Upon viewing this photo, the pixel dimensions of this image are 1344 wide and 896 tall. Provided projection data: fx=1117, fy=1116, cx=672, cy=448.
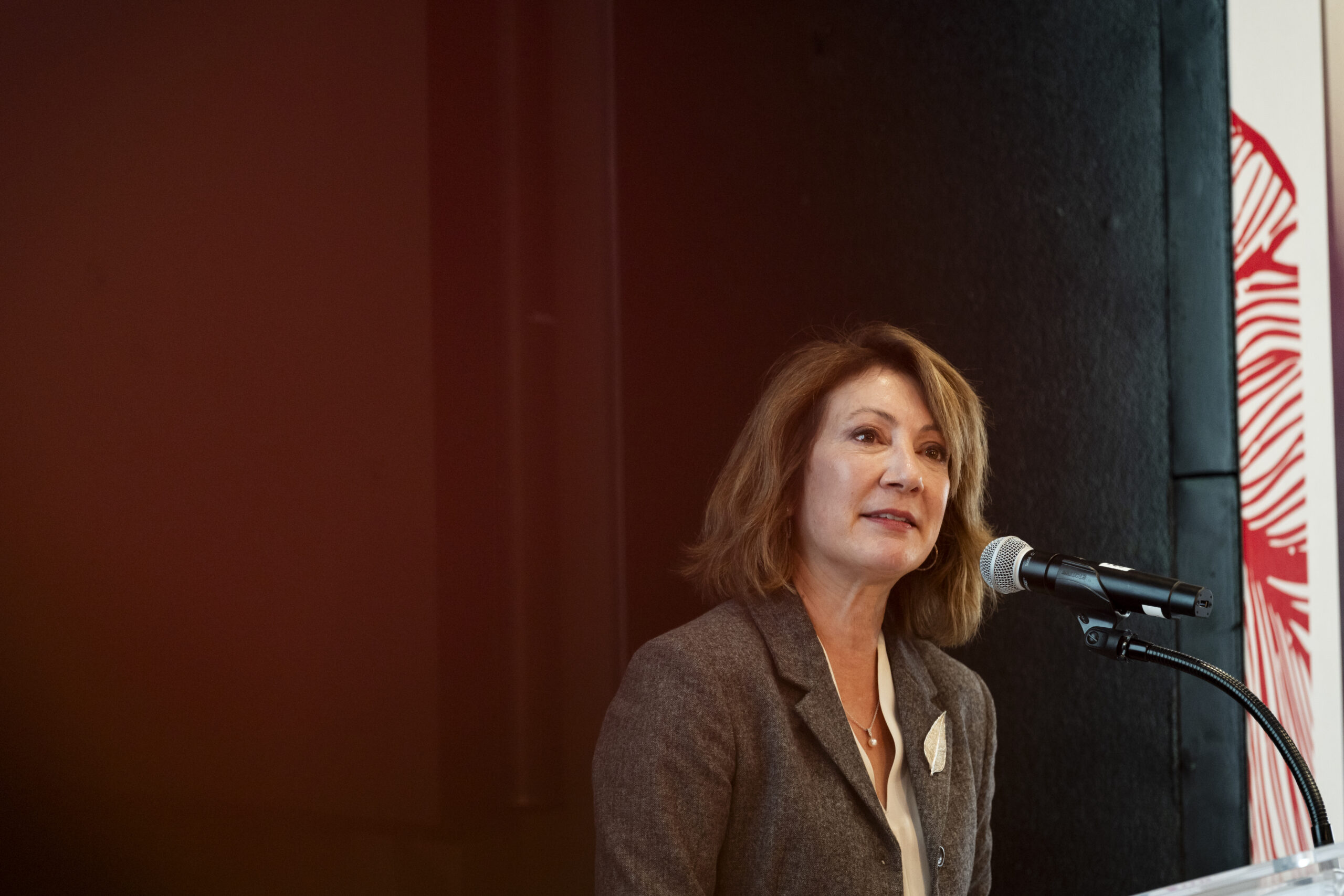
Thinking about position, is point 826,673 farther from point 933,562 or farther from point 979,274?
point 979,274

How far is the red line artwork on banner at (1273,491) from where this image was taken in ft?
8.93

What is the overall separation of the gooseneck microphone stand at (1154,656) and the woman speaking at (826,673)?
0.46 meters

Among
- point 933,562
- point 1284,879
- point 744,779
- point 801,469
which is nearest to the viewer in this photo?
point 1284,879

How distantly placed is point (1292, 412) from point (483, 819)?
7.09 ft

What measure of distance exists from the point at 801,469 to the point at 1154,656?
0.69 meters

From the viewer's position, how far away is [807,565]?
6.24 feet

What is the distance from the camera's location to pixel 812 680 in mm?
1734

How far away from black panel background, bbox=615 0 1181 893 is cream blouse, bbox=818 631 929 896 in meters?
0.43

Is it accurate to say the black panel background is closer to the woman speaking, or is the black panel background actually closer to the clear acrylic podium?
the woman speaking

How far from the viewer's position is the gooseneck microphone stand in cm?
131

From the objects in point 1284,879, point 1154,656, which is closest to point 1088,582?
point 1154,656

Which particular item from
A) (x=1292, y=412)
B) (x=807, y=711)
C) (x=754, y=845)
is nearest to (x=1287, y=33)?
(x=1292, y=412)

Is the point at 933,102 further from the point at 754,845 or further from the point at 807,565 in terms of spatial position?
the point at 754,845

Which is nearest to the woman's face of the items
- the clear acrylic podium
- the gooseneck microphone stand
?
the gooseneck microphone stand
